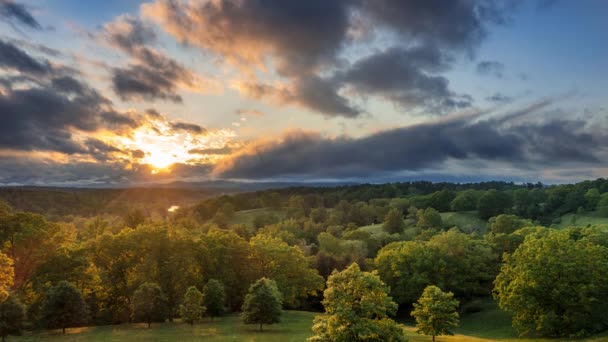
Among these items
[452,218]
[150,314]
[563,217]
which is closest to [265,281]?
[150,314]

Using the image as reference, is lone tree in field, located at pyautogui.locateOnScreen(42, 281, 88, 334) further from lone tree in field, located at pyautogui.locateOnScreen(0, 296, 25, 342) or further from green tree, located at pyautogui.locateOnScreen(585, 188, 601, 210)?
green tree, located at pyautogui.locateOnScreen(585, 188, 601, 210)

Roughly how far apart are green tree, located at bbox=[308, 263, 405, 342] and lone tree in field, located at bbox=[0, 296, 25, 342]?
28.6 meters

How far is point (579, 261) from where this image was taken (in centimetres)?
5109

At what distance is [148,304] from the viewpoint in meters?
51.1

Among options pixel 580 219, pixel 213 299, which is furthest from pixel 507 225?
pixel 213 299

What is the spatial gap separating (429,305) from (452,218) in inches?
5121

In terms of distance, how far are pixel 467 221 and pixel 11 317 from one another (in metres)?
151

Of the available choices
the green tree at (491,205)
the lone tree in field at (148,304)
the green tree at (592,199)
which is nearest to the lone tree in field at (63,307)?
the lone tree in field at (148,304)

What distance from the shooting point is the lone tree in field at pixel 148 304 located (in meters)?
51.1

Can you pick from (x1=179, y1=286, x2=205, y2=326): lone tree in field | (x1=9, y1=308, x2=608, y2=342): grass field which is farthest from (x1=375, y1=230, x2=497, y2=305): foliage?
(x1=179, y1=286, x2=205, y2=326): lone tree in field

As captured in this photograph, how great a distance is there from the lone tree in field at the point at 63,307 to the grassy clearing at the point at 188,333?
1.18m

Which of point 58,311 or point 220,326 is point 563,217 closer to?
point 220,326

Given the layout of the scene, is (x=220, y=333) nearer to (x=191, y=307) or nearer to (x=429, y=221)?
(x=191, y=307)

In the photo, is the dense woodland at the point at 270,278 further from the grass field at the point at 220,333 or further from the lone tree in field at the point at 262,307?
the grass field at the point at 220,333
